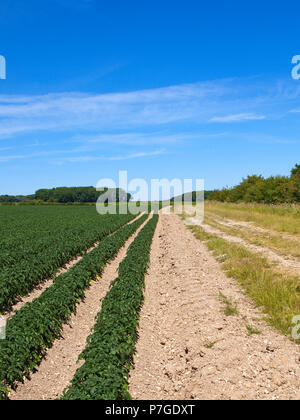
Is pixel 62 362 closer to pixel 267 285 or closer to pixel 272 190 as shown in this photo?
pixel 267 285

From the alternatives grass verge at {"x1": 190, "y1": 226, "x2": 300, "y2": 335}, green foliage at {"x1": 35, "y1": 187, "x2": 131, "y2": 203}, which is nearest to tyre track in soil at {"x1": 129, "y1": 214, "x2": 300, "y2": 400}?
grass verge at {"x1": 190, "y1": 226, "x2": 300, "y2": 335}

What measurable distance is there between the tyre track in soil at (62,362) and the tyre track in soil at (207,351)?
4.50ft

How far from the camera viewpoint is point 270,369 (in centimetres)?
541

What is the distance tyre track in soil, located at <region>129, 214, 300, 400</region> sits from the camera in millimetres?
5133

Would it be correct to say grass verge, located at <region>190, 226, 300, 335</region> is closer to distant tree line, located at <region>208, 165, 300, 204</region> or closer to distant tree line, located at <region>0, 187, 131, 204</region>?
distant tree line, located at <region>208, 165, 300, 204</region>

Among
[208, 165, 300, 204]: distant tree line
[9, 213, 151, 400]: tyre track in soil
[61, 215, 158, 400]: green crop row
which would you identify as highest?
[208, 165, 300, 204]: distant tree line

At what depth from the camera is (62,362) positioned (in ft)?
21.4

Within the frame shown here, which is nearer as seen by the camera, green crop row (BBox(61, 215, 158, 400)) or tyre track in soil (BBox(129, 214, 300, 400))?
green crop row (BBox(61, 215, 158, 400))

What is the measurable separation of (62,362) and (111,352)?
1.56m

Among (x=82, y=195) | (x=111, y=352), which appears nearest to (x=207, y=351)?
(x=111, y=352)

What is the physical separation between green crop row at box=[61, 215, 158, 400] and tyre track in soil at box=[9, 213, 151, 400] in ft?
1.29

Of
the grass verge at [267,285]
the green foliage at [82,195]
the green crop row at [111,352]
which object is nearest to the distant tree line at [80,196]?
the green foliage at [82,195]

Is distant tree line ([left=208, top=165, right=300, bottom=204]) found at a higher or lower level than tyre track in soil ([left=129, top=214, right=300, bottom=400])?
higher

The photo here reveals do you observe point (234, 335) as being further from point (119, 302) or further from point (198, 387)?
point (119, 302)
